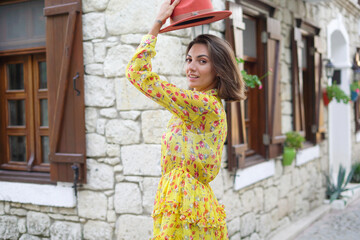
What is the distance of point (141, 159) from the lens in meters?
3.57

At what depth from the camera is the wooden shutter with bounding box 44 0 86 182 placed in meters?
3.70

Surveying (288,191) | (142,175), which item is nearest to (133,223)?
(142,175)

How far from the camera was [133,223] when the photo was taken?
142 inches

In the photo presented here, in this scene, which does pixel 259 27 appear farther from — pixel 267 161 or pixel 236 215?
pixel 236 215

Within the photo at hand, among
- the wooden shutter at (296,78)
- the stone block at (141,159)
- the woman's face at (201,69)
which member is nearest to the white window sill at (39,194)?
the stone block at (141,159)

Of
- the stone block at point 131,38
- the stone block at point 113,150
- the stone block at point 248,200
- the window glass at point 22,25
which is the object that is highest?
the window glass at point 22,25

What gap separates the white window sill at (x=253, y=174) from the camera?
14.0 ft

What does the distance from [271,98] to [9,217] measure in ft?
9.93

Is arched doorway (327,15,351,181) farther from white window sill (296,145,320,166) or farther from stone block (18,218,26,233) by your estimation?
stone block (18,218,26,233)

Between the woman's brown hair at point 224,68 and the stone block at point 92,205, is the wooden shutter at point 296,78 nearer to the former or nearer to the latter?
the stone block at point 92,205

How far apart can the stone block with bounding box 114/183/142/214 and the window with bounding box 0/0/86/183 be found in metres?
0.36

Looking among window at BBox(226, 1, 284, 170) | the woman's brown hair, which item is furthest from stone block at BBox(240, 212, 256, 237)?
the woman's brown hair

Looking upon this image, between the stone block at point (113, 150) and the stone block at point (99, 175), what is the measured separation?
109 millimetres

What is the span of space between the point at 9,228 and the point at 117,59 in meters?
1.98
